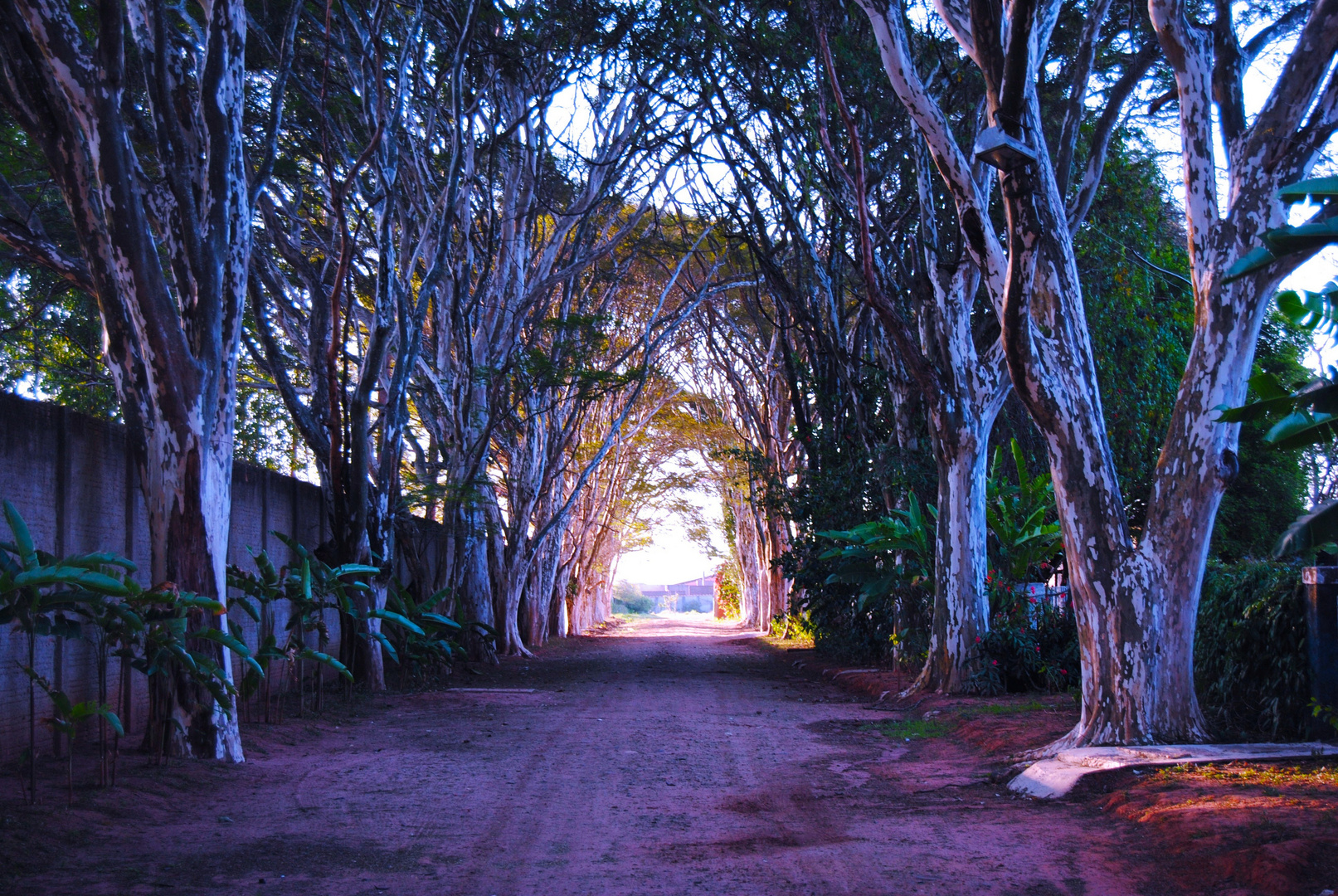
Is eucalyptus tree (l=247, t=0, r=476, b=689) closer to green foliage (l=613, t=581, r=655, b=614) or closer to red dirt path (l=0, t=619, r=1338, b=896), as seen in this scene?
red dirt path (l=0, t=619, r=1338, b=896)

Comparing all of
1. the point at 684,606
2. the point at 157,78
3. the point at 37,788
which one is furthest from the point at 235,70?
the point at 684,606

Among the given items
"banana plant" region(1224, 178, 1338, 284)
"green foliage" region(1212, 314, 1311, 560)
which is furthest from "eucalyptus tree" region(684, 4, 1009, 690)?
"green foliage" region(1212, 314, 1311, 560)

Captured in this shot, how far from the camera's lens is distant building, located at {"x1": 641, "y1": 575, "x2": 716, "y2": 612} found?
14388 cm

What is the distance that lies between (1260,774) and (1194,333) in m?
2.85

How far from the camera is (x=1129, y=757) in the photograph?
5.79 metres

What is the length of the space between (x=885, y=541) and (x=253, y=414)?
47.3ft

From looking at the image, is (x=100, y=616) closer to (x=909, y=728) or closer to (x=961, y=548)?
(x=909, y=728)

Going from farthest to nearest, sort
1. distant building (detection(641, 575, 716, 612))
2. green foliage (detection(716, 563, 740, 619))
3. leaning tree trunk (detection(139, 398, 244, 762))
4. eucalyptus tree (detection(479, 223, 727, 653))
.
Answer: distant building (detection(641, 575, 716, 612)) → green foliage (detection(716, 563, 740, 619)) → eucalyptus tree (detection(479, 223, 727, 653)) → leaning tree trunk (detection(139, 398, 244, 762))

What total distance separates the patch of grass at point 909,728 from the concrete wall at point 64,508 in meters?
6.11

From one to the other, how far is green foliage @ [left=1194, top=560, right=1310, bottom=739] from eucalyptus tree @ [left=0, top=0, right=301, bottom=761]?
696 cm

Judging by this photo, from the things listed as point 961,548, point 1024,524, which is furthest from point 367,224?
point 1024,524

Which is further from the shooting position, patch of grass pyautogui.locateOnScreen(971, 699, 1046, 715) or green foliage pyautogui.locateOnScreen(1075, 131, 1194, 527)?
green foliage pyautogui.locateOnScreen(1075, 131, 1194, 527)

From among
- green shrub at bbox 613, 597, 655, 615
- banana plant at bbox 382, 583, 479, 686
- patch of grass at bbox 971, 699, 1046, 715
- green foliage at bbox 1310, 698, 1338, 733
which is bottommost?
green shrub at bbox 613, 597, 655, 615

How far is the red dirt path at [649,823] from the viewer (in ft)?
13.7
